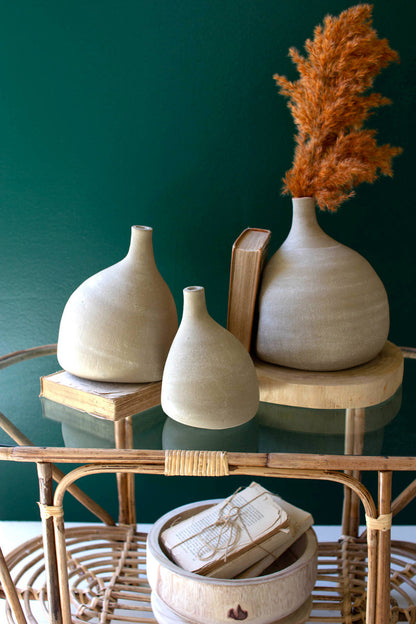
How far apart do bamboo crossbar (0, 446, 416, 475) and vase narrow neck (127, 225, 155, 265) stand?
0.94 feet

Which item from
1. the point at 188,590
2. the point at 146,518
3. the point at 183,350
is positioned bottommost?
the point at 146,518

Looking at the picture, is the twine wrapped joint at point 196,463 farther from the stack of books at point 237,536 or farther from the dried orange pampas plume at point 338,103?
the dried orange pampas plume at point 338,103

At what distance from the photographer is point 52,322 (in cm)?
126

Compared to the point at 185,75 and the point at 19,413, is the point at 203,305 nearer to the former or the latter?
the point at 19,413

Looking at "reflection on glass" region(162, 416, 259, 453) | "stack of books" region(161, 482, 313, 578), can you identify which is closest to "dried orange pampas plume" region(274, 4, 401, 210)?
"reflection on glass" region(162, 416, 259, 453)

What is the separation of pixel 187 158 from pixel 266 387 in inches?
22.2

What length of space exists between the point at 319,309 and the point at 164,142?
55cm

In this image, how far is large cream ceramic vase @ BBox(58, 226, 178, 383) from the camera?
0.81 m

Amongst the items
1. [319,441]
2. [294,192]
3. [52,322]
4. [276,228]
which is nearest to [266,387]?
[319,441]

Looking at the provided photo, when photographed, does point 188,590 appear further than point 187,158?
No

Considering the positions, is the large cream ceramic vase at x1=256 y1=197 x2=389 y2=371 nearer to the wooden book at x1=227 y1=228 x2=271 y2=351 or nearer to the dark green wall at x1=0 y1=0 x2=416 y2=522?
the wooden book at x1=227 y1=228 x2=271 y2=351

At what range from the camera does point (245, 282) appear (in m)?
0.84

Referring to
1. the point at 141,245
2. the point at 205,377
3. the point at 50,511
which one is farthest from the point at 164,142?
the point at 50,511

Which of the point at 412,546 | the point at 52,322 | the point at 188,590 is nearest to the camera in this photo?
the point at 188,590
